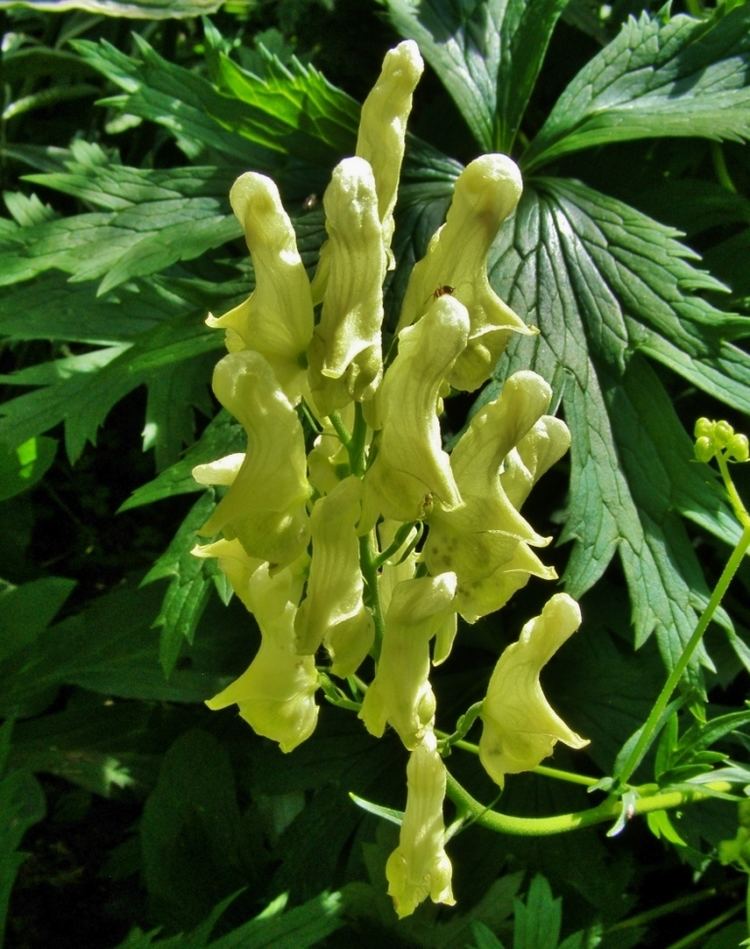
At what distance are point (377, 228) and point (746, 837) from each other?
0.67 meters

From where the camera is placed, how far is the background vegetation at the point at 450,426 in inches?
52.9

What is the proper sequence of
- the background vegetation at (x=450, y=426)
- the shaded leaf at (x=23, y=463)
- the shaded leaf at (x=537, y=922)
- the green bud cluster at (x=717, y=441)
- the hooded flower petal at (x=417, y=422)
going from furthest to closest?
the shaded leaf at (x=23, y=463), the background vegetation at (x=450, y=426), the shaded leaf at (x=537, y=922), the green bud cluster at (x=717, y=441), the hooded flower petal at (x=417, y=422)

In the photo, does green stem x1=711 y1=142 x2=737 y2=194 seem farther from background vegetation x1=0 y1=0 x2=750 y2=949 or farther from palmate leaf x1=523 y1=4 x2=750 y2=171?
palmate leaf x1=523 y1=4 x2=750 y2=171

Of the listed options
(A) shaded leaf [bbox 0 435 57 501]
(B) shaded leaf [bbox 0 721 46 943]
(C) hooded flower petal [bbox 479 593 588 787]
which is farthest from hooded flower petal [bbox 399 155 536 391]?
(A) shaded leaf [bbox 0 435 57 501]

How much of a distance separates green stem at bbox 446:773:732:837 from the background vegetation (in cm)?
10

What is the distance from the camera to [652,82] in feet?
4.88

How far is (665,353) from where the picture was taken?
1344 millimetres

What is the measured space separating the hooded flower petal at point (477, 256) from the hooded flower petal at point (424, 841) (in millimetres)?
311

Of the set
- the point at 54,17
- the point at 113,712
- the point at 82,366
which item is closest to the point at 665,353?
the point at 82,366

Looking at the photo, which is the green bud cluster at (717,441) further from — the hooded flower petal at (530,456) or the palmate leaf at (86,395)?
the palmate leaf at (86,395)

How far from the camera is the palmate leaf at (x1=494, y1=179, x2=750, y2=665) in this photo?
1.31 meters

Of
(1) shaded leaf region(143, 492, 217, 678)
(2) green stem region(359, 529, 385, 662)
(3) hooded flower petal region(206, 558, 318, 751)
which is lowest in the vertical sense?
(1) shaded leaf region(143, 492, 217, 678)

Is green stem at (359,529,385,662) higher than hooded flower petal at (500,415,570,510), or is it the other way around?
hooded flower petal at (500,415,570,510)

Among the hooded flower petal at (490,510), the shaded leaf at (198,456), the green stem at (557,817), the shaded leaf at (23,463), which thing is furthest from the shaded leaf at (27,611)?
the hooded flower petal at (490,510)
